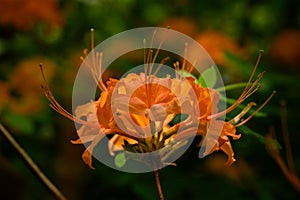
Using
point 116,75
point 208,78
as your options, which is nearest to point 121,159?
point 208,78

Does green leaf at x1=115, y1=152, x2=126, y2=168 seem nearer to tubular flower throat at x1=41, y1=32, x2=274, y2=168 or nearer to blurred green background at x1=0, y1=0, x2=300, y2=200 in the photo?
tubular flower throat at x1=41, y1=32, x2=274, y2=168

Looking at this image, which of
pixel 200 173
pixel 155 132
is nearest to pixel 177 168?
pixel 200 173

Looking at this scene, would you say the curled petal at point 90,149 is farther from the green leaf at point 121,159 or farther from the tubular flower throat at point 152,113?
the green leaf at point 121,159

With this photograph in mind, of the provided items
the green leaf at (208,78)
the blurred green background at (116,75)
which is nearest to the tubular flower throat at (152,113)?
the green leaf at (208,78)

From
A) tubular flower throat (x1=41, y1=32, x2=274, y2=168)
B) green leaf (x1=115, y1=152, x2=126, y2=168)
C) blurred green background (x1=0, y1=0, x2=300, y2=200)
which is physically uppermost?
tubular flower throat (x1=41, y1=32, x2=274, y2=168)

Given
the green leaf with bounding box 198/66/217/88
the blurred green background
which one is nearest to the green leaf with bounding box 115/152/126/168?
the green leaf with bounding box 198/66/217/88

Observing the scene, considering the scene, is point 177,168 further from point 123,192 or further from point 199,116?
point 199,116

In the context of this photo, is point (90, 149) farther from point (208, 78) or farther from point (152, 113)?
point (208, 78)
